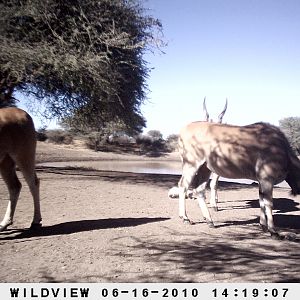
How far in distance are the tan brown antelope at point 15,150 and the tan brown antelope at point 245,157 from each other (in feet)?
10.4

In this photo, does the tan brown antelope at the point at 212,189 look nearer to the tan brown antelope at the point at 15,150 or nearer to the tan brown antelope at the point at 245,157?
the tan brown antelope at the point at 245,157

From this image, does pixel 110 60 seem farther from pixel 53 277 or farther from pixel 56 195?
pixel 53 277

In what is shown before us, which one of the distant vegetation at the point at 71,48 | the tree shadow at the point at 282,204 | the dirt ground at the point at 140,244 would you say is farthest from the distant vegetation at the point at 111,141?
the dirt ground at the point at 140,244

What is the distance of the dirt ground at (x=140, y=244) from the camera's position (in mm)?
4359

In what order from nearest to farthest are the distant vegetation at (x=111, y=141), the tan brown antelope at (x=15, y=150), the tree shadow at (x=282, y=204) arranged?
the tan brown antelope at (x=15, y=150), the tree shadow at (x=282, y=204), the distant vegetation at (x=111, y=141)

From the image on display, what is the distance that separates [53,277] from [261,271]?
2539mm

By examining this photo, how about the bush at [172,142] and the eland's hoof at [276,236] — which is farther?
the bush at [172,142]

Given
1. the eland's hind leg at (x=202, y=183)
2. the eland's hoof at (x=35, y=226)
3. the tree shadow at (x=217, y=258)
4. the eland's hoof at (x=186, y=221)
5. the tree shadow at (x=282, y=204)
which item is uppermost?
the eland's hind leg at (x=202, y=183)

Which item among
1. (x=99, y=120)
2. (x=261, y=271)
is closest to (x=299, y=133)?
(x=99, y=120)

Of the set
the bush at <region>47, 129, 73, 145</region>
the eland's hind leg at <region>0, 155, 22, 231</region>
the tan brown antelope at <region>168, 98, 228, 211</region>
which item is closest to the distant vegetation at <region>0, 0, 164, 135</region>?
the tan brown antelope at <region>168, 98, 228, 211</region>

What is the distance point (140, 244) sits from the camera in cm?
568

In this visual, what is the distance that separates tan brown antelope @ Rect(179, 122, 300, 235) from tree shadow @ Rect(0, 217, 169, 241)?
1085mm

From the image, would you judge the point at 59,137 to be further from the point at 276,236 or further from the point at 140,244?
the point at 276,236

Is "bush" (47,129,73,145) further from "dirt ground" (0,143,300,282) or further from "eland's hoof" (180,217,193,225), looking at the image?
"eland's hoof" (180,217,193,225)
